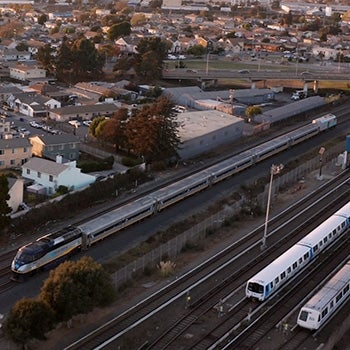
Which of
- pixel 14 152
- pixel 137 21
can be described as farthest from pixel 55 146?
pixel 137 21

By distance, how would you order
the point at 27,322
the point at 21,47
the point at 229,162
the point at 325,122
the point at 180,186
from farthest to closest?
the point at 21,47
the point at 325,122
the point at 229,162
the point at 180,186
the point at 27,322

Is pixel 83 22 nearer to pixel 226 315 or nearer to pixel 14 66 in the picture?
pixel 14 66

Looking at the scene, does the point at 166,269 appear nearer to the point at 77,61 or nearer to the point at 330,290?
the point at 330,290

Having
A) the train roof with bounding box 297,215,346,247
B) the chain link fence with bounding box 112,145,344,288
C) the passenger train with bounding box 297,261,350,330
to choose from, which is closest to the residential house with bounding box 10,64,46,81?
the chain link fence with bounding box 112,145,344,288

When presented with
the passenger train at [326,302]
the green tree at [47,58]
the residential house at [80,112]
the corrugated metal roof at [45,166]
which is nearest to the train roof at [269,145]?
the corrugated metal roof at [45,166]

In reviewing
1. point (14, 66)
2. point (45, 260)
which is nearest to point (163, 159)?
point (45, 260)

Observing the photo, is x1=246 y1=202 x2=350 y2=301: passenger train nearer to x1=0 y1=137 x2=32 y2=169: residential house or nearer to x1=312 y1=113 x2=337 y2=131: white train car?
x1=0 y1=137 x2=32 y2=169: residential house

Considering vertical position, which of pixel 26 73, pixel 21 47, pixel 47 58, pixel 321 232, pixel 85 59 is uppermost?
pixel 85 59
